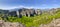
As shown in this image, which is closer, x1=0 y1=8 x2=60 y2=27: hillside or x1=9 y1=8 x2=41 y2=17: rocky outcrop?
x1=0 y1=8 x2=60 y2=27: hillside

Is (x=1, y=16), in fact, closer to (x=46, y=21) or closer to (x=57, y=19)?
(x=46, y=21)

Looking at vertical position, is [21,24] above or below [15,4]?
below

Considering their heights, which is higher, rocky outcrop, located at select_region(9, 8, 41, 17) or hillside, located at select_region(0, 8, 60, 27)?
rocky outcrop, located at select_region(9, 8, 41, 17)

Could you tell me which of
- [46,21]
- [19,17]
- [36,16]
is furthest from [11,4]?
[46,21]

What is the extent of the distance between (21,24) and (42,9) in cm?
92

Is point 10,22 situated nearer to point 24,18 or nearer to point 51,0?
point 24,18

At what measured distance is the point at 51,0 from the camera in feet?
15.4

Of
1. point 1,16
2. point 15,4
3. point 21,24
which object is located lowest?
point 21,24

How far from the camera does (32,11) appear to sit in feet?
15.4

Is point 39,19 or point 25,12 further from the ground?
point 25,12

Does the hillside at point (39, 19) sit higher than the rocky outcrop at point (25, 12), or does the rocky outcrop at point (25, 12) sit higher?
the rocky outcrop at point (25, 12)

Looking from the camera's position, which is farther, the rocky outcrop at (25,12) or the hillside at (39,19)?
the rocky outcrop at (25,12)

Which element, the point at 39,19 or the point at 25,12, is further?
the point at 25,12

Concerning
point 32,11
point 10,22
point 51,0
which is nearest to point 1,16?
point 10,22
